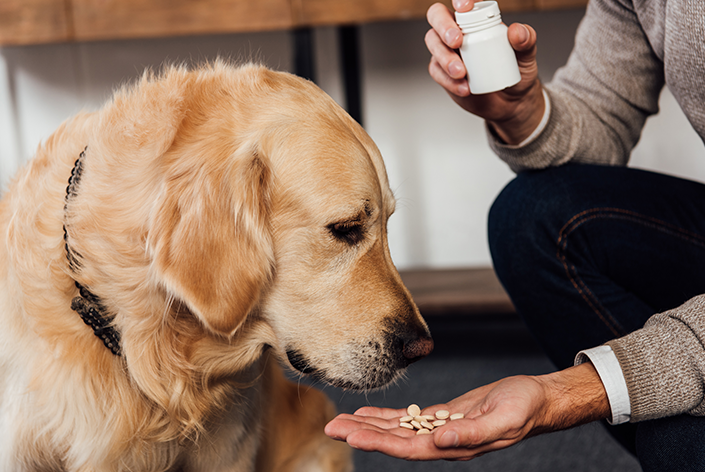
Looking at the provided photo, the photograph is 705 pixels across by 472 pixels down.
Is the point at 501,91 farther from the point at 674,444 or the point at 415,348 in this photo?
the point at 674,444

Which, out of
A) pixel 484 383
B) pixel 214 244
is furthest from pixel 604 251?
pixel 484 383

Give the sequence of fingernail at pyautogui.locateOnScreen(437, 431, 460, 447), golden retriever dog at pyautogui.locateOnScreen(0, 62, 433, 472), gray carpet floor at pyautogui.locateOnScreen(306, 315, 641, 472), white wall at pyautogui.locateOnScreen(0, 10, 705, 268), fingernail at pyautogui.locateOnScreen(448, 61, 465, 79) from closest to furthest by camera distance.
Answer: fingernail at pyautogui.locateOnScreen(437, 431, 460, 447) < golden retriever dog at pyautogui.locateOnScreen(0, 62, 433, 472) < fingernail at pyautogui.locateOnScreen(448, 61, 465, 79) < gray carpet floor at pyautogui.locateOnScreen(306, 315, 641, 472) < white wall at pyautogui.locateOnScreen(0, 10, 705, 268)

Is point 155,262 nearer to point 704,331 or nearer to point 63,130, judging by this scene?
point 63,130

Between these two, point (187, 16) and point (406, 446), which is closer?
point (406, 446)

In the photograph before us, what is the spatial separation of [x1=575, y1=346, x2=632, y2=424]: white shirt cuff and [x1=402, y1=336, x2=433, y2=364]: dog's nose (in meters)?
0.23

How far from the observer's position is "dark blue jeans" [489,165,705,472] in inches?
41.4

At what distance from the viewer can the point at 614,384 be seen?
776 mm

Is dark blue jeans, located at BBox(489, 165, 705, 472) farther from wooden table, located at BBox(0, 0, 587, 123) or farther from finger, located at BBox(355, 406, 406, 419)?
wooden table, located at BBox(0, 0, 587, 123)

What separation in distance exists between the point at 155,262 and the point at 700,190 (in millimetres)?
949

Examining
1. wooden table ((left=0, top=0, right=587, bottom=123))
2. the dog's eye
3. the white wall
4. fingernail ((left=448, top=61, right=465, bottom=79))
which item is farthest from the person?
the white wall

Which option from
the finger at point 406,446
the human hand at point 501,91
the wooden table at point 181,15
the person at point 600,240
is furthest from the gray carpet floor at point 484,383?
the wooden table at point 181,15

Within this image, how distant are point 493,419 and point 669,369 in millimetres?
244

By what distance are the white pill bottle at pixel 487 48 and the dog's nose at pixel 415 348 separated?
0.38m

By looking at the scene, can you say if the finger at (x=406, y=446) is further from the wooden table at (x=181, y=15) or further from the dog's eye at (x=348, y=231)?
the wooden table at (x=181, y=15)
